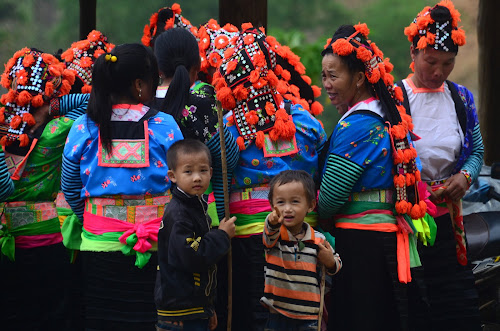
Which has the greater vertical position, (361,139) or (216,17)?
(216,17)

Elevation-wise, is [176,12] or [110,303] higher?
[176,12]

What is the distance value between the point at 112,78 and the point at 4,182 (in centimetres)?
91

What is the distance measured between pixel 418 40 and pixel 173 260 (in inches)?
84.4

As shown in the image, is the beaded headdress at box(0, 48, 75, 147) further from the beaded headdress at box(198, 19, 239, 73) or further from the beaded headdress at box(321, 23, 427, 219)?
the beaded headdress at box(321, 23, 427, 219)

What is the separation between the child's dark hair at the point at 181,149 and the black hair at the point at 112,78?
1.07 feet

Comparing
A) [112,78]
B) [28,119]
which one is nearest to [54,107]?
[28,119]

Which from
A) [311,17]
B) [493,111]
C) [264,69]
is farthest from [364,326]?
[311,17]

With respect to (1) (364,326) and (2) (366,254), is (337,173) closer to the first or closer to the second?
(2) (366,254)

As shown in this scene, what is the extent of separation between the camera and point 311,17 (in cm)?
2339

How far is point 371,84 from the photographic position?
3.57m

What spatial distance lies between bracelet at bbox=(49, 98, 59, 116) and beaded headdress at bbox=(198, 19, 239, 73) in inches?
43.2

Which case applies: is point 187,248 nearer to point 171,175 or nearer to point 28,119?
point 171,175

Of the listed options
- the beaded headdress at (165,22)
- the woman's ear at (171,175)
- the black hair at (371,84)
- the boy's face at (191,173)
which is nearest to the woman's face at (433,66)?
the black hair at (371,84)

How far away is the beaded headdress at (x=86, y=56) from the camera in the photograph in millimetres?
4762
